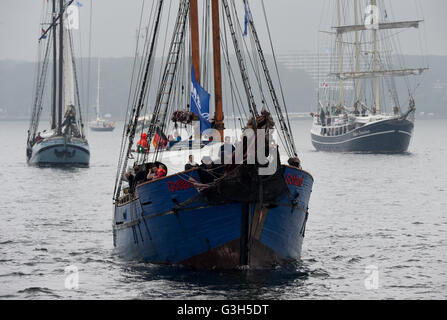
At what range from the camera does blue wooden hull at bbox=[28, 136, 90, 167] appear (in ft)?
234

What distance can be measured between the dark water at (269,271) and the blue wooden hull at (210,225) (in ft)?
1.51

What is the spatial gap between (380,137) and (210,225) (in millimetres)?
83475

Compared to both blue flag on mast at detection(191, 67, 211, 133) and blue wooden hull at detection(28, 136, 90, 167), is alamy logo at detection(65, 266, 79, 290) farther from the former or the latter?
blue wooden hull at detection(28, 136, 90, 167)

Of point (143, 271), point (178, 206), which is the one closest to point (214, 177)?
point (178, 206)

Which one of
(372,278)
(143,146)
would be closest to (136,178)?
(143,146)

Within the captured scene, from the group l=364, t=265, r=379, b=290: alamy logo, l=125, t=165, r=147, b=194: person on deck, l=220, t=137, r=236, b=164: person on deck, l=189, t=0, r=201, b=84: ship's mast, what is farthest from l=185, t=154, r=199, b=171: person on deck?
l=189, t=0, r=201, b=84: ship's mast

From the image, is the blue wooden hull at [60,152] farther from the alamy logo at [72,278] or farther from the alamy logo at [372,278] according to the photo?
the alamy logo at [372,278]

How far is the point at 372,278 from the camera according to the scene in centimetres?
2538

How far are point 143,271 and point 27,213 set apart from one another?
822 inches

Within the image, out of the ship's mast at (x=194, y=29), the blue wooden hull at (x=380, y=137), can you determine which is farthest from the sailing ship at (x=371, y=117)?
the ship's mast at (x=194, y=29)

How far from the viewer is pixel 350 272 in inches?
1038

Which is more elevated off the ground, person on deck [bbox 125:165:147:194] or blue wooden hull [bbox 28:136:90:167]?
person on deck [bbox 125:165:147:194]

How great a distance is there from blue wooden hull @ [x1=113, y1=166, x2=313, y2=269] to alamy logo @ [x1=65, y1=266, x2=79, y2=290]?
2.34m
